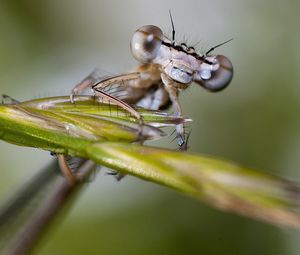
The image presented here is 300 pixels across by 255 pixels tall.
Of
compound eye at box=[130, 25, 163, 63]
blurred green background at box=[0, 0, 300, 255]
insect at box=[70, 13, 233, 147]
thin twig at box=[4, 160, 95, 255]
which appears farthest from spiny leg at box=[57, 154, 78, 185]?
blurred green background at box=[0, 0, 300, 255]

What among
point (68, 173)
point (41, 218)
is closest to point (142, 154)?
point (68, 173)

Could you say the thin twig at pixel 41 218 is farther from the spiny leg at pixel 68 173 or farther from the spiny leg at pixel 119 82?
the spiny leg at pixel 119 82

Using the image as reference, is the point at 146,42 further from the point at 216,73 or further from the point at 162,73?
the point at 216,73

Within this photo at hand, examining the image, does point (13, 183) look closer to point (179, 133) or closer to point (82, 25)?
point (82, 25)

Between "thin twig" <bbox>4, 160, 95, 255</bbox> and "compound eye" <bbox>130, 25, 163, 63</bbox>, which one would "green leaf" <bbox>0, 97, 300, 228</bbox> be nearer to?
"compound eye" <bbox>130, 25, 163, 63</bbox>

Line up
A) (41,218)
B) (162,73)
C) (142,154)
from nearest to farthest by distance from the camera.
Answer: (142,154)
(162,73)
(41,218)

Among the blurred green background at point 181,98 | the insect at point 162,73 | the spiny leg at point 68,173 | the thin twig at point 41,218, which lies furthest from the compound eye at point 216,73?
the blurred green background at point 181,98
